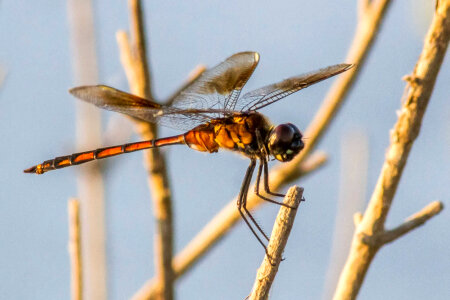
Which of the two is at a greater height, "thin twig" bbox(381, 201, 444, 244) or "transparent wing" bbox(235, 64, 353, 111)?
"transparent wing" bbox(235, 64, 353, 111)

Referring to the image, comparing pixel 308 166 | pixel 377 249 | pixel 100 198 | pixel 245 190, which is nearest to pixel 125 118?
pixel 100 198

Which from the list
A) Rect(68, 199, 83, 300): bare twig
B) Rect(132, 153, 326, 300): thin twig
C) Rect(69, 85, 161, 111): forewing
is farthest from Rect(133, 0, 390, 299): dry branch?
Rect(69, 85, 161, 111): forewing

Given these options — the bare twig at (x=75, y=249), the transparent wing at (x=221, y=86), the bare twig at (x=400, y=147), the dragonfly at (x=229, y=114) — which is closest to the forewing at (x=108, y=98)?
the dragonfly at (x=229, y=114)

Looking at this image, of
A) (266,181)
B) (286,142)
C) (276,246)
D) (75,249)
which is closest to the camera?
(276,246)

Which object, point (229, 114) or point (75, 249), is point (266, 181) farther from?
point (75, 249)

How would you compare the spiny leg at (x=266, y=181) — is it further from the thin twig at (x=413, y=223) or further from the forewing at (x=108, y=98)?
the thin twig at (x=413, y=223)

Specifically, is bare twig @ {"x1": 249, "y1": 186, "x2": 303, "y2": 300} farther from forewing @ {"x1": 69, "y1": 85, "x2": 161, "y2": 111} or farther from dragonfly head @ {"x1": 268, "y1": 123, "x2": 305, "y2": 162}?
forewing @ {"x1": 69, "y1": 85, "x2": 161, "y2": 111}

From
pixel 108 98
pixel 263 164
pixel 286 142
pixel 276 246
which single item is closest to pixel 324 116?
pixel 286 142
